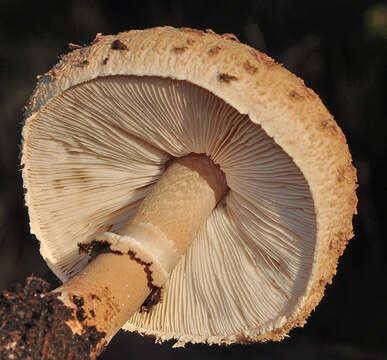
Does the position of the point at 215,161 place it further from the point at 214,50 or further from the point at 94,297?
the point at 94,297

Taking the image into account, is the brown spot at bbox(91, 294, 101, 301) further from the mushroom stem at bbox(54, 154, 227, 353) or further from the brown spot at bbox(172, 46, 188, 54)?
the brown spot at bbox(172, 46, 188, 54)

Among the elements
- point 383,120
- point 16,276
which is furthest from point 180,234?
point 16,276

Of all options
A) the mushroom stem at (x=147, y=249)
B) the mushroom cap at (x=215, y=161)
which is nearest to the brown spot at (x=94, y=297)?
the mushroom stem at (x=147, y=249)

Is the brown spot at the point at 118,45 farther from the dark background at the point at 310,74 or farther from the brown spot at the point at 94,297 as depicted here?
the dark background at the point at 310,74

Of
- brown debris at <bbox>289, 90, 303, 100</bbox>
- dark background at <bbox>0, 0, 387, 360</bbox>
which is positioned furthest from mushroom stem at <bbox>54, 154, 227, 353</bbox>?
dark background at <bbox>0, 0, 387, 360</bbox>

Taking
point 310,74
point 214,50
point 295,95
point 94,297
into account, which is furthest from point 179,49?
point 310,74

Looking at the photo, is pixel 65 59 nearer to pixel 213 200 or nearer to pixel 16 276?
pixel 213 200
